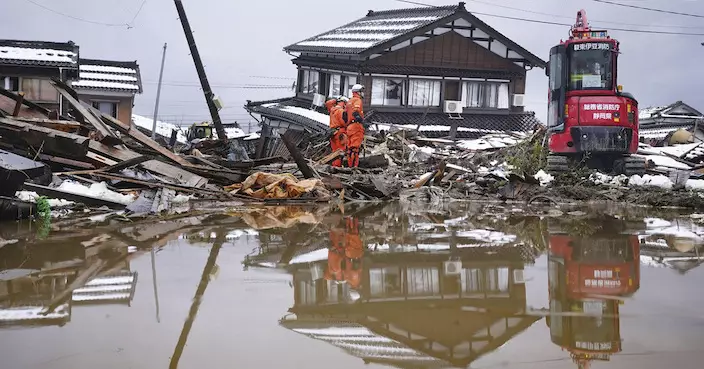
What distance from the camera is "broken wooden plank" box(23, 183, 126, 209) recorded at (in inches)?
400

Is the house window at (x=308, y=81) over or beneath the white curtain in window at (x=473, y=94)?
over

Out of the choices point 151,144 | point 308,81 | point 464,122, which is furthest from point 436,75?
point 151,144

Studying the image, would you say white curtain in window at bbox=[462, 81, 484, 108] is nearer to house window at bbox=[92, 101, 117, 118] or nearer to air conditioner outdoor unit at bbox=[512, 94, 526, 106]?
air conditioner outdoor unit at bbox=[512, 94, 526, 106]

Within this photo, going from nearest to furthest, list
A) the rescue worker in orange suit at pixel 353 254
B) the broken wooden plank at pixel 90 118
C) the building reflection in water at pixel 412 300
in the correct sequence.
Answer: the building reflection in water at pixel 412 300 → the rescue worker in orange suit at pixel 353 254 → the broken wooden plank at pixel 90 118

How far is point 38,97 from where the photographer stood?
2350cm

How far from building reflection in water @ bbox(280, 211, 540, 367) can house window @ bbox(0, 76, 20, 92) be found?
60.2 feet

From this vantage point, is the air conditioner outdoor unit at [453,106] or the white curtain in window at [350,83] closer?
the air conditioner outdoor unit at [453,106]

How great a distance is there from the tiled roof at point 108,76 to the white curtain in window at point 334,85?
30.4 feet

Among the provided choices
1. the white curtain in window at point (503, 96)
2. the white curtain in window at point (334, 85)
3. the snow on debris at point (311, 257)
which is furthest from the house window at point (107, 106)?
the snow on debris at point (311, 257)

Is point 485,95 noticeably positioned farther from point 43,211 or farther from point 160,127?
point 160,127

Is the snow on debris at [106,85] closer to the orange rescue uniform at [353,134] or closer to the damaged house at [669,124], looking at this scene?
the orange rescue uniform at [353,134]

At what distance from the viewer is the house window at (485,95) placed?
2688 cm

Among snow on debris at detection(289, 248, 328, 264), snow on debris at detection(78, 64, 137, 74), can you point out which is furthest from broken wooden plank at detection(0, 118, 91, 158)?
snow on debris at detection(78, 64, 137, 74)

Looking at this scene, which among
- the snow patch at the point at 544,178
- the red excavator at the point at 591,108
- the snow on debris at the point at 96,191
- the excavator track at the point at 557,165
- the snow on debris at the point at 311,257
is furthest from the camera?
the excavator track at the point at 557,165
